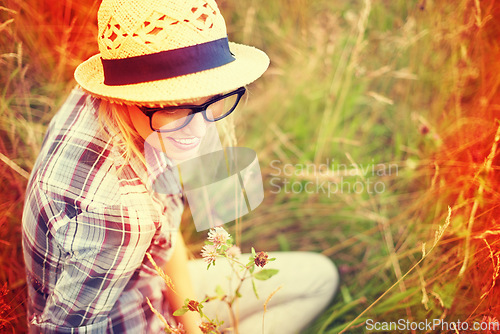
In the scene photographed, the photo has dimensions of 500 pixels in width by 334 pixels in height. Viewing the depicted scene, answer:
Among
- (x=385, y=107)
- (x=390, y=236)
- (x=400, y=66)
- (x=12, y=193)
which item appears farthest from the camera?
(x=385, y=107)

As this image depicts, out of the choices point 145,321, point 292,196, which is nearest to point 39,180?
point 145,321

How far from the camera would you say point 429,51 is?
1979 millimetres

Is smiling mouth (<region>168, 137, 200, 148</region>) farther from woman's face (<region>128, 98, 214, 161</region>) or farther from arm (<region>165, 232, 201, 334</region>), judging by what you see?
arm (<region>165, 232, 201, 334</region>)

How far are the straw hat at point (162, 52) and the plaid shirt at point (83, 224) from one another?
167mm

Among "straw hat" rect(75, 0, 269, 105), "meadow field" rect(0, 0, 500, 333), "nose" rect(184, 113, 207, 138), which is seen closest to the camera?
"straw hat" rect(75, 0, 269, 105)

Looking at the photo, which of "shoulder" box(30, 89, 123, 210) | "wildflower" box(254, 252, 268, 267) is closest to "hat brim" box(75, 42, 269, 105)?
"shoulder" box(30, 89, 123, 210)

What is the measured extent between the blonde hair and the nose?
159mm

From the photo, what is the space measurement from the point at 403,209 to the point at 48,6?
186 centimetres

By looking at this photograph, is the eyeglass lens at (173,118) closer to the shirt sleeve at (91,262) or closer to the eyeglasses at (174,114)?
the eyeglasses at (174,114)

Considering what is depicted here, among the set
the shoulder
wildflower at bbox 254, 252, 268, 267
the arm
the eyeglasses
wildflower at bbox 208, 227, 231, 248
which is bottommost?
the arm

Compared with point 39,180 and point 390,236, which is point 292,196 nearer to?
point 390,236

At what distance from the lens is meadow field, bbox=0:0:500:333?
129cm

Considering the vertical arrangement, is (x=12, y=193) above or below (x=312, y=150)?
above

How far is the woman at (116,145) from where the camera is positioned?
83 cm
